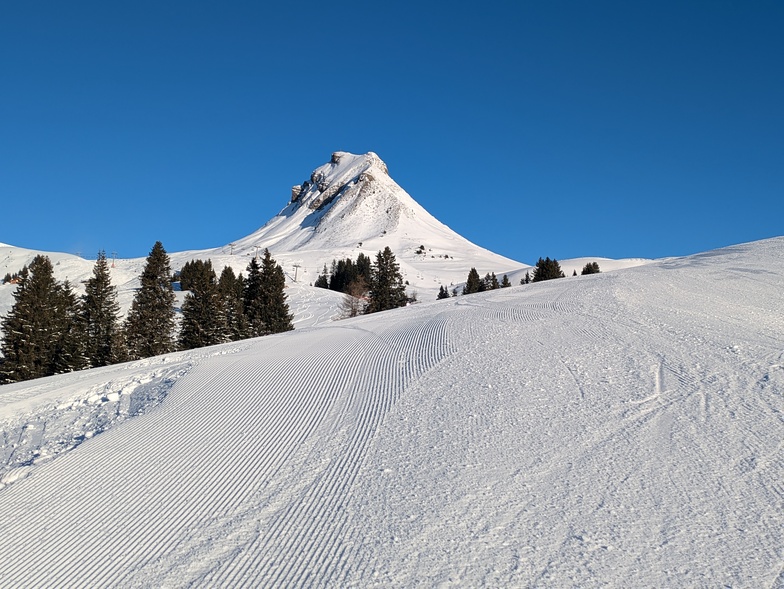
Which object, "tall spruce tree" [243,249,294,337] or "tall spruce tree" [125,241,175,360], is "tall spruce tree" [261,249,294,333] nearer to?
"tall spruce tree" [243,249,294,337]

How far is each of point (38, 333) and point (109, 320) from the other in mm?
5214

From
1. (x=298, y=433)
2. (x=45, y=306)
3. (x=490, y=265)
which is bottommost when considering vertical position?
(x=298, y=433)

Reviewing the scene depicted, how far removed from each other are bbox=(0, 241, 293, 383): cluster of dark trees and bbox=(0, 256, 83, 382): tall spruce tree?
5 cm

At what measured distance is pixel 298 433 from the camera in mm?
12094

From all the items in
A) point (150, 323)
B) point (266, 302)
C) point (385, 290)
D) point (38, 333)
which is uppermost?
point (385, 290)

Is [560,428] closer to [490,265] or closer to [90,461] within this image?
[90,461]

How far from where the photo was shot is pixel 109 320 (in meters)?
38.8

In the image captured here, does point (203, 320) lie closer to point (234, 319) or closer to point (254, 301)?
point (234, 319)

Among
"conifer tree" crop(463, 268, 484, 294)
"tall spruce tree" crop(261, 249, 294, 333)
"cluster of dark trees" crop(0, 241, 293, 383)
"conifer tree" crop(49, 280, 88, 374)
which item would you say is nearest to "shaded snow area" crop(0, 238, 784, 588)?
"cluster of dark trees" crop(0, 241, 293, 383)

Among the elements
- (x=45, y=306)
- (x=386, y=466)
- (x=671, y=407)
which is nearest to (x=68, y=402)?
(x=386, y=466)

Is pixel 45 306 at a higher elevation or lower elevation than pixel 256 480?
higher

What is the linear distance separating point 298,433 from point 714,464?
7595mm

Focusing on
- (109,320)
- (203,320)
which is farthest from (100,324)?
(203,320)

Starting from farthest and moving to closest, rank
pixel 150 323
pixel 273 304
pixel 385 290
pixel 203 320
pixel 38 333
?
pixel 385 290, pixel 273 304, pixel 150 323, pixel 203 320, pixel 38 333
